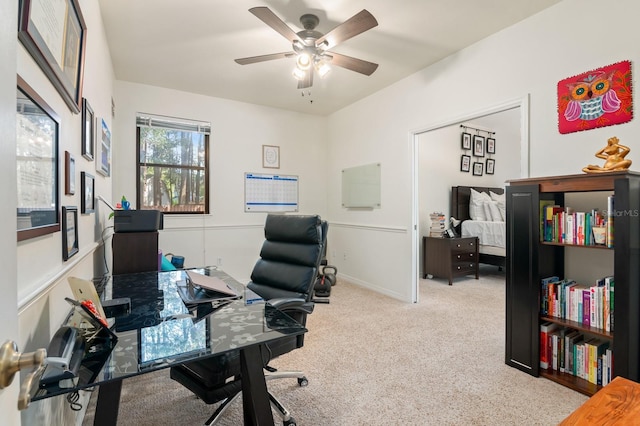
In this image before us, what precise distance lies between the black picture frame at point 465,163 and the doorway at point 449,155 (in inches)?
3.5

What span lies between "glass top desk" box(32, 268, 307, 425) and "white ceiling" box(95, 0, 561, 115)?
221 centimetres

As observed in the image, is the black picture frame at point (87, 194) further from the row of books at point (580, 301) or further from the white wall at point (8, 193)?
the row of books at point (580, 301)

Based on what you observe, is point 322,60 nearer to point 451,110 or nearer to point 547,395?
point 451,110

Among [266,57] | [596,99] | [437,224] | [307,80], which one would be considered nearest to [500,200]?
[437,224]

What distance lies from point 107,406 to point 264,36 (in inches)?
111

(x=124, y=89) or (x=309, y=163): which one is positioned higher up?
(x=124, y=89)

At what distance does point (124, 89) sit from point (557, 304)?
4749mm

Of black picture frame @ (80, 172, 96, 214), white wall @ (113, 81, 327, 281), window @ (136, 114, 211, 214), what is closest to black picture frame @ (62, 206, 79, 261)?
black picture frame @ (80, 172, 96, 214)

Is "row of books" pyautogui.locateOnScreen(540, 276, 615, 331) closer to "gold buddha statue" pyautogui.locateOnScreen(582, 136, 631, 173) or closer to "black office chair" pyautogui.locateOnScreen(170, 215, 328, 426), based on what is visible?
"gold buddha statue" pyautogui.locateOnScreen(582, 136, 631, 173)

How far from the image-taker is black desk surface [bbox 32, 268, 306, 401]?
2.84ft

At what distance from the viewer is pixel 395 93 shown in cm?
383

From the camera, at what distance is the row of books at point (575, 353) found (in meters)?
1.90

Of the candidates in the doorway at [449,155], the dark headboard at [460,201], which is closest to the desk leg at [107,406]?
the doorway at [449,155]

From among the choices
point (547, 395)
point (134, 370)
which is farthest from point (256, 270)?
point (547, 395)
